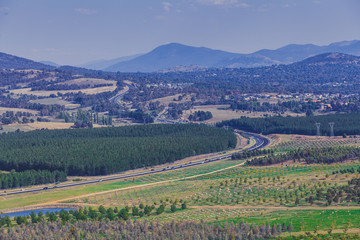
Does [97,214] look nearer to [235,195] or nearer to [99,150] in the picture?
[235,195]

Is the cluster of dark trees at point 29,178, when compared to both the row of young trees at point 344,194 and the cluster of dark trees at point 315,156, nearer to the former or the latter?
the cluster of dark trees at point 315,156

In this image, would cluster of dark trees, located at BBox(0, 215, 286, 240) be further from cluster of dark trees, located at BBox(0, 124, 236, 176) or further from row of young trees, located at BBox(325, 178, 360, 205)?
cluster of dark trees, located at BBox(0, 124, 236, 176)

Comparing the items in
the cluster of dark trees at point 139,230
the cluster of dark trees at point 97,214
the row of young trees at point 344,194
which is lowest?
the cluster of dark trees at point 97,214

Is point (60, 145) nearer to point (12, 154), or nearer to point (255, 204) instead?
point (12, 154)

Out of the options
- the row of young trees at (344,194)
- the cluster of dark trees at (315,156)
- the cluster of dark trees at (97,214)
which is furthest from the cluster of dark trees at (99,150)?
the row of young trees at (344,194)

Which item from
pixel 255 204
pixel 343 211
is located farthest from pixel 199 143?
pixel 343 211

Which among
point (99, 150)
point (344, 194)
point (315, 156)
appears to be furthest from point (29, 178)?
point (344, 194)

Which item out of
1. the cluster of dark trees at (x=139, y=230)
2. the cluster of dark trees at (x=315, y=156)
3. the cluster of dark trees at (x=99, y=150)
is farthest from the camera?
the cluster of dark trees at (x=99, y=150)
